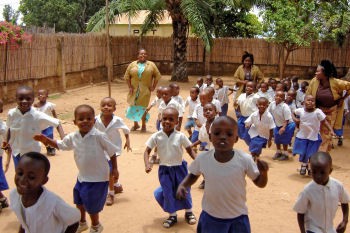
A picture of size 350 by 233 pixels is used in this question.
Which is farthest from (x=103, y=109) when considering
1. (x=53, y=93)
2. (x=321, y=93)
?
(x=53, y=93)

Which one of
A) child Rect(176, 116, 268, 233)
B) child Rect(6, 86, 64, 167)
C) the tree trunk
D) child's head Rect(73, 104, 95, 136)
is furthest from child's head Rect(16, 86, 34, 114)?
the tree trunk

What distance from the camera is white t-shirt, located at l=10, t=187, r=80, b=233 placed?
269 centimetres

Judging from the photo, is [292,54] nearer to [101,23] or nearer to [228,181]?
[101,23]

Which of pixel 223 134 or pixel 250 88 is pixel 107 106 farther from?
pixel 250 88

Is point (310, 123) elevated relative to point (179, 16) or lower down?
lower down

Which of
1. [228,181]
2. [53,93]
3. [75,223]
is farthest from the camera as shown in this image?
→ [53,93]

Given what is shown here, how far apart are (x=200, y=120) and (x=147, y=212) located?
2.25m

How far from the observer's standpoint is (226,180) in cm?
308

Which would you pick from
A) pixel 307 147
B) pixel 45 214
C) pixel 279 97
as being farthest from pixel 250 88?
pixel 45 214

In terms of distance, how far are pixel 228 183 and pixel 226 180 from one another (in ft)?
0.08

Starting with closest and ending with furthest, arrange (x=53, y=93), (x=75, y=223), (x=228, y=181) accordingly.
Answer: (x=75, y=223), (x=228, y=181), (x=53, y=93)

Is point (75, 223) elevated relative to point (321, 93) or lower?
lower

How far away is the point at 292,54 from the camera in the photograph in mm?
21750

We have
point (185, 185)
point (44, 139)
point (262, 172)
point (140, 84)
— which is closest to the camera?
point (262, 172)
